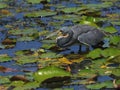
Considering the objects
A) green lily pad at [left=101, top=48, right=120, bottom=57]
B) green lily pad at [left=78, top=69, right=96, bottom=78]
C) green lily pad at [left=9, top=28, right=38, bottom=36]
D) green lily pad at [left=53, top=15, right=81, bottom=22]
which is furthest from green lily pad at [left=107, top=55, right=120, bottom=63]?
green lily pad at [left=53, top=15, right=81, bottom=22]

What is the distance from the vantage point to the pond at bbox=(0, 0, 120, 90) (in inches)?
207

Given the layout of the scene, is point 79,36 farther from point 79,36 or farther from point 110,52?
point 110,52

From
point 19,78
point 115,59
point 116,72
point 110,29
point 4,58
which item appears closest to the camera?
point 19,78

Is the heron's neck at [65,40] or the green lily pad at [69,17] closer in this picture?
the heron's neck at [65,40]

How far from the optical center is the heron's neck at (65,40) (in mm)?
6395

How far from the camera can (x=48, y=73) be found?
530cm

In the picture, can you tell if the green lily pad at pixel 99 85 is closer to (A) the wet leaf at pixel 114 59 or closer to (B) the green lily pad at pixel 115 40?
(A) the wet leaf at pixel 114 59

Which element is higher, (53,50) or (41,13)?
(41,13)

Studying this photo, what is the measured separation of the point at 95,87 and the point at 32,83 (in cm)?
74

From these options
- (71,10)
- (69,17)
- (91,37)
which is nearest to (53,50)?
(91,37)

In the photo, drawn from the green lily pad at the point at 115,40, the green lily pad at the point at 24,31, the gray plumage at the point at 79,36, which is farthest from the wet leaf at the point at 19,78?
the green lily pad at the point at 24,31

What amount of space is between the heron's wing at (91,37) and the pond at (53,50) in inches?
5.0

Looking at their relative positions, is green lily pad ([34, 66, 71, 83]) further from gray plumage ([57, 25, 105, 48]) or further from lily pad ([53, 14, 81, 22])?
lily pad ([53, 14, 81, 22])

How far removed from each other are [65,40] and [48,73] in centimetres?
120
